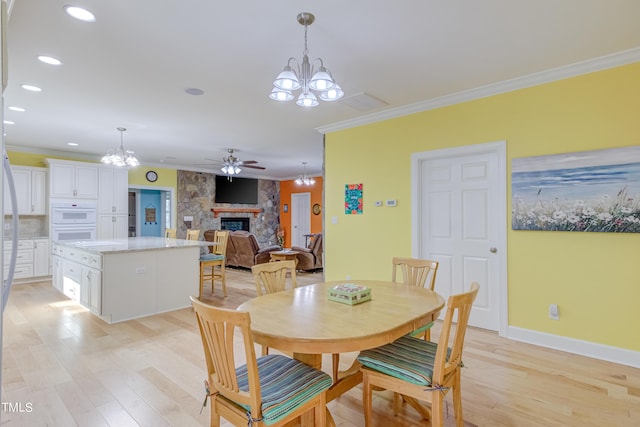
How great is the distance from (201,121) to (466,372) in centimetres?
436

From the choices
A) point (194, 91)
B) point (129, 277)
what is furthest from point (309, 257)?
point (194, 91)

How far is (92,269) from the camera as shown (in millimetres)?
4004

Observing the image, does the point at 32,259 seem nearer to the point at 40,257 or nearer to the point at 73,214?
the point at 40,257

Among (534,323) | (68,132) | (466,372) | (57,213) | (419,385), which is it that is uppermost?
(68,132)

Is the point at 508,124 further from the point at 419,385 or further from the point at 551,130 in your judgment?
the point at 419,385

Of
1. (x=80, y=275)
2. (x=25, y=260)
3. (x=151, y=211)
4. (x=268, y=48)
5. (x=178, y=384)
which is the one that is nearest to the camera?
(x=178, y=384)

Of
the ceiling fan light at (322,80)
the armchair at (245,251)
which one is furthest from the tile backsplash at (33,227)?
the ceiling fan light at (322,80)

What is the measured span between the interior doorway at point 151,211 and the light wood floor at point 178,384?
5.24 m

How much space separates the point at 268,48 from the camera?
2.69m

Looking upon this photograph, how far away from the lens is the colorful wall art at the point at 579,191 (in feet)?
9.22

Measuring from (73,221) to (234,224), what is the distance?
4372mm

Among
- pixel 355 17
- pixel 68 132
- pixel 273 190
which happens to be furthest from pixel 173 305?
pixel 273 190

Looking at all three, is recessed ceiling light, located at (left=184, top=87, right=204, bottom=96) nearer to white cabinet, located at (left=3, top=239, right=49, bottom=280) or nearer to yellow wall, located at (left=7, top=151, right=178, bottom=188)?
white cabinet, located at (left=3, top=239, right=49, bottom=280)

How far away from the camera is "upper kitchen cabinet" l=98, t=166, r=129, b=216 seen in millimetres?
6926
